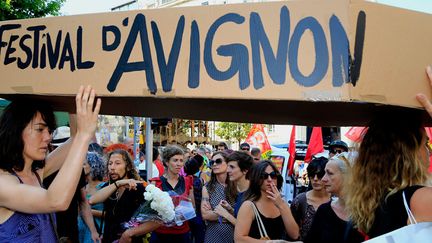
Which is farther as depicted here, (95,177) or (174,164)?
(174,164)

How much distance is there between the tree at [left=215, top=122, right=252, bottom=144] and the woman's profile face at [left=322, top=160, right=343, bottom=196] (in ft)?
106

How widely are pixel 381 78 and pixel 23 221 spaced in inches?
67.1

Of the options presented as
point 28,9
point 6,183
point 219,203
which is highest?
point 28,9

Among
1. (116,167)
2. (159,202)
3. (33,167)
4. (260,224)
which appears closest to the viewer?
(33,167)

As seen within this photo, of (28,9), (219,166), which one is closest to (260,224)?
(219,166)

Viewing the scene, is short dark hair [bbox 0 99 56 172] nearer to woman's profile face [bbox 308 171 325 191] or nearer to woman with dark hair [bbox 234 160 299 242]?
woman with dark hair [bbox 234 160 299 242]

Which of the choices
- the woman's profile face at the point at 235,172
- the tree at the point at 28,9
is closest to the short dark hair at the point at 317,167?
the woman's profile face at the point at 235,172

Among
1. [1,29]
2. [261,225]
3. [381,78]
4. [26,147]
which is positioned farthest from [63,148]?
[381,78]

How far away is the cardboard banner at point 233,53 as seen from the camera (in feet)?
5.05

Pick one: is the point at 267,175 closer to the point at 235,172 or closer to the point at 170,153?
the point at 235,172

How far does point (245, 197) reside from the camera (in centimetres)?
416

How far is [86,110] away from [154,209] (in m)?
2.57

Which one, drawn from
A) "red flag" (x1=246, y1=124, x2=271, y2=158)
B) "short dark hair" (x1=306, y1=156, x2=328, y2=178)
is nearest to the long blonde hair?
"short dark hair" (x1=306, y1=156, x2=328, y2=178)

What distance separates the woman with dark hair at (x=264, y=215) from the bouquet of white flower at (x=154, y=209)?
0.80 metres
